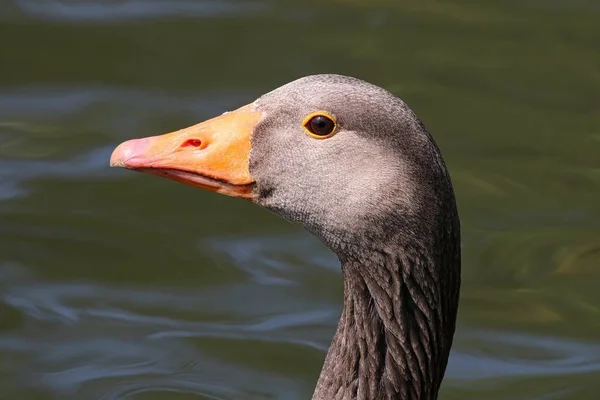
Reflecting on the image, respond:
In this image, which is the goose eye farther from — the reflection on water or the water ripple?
the water ripple

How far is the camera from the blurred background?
768 cm

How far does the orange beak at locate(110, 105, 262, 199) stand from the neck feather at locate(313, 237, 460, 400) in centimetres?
62

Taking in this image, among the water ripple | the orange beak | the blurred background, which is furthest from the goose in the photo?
the water ripple

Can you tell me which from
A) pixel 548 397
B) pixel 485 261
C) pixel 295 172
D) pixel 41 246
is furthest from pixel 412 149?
pixel 41 246

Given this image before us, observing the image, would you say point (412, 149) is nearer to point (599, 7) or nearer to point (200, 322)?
point (200, 322)

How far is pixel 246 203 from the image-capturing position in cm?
892

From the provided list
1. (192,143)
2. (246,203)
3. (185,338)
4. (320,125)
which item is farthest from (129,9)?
(320,125)

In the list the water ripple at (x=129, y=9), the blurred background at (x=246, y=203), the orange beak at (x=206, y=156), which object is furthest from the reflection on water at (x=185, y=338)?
the water ripple at (x=129, y=9)

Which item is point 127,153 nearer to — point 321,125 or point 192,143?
point 192,143

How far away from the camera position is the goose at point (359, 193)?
5250 mm

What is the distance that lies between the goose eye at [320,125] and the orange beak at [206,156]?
26 centimetres

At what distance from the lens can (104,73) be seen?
992 centimetres

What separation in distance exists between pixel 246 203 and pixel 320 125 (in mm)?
3578

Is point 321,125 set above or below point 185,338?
below
